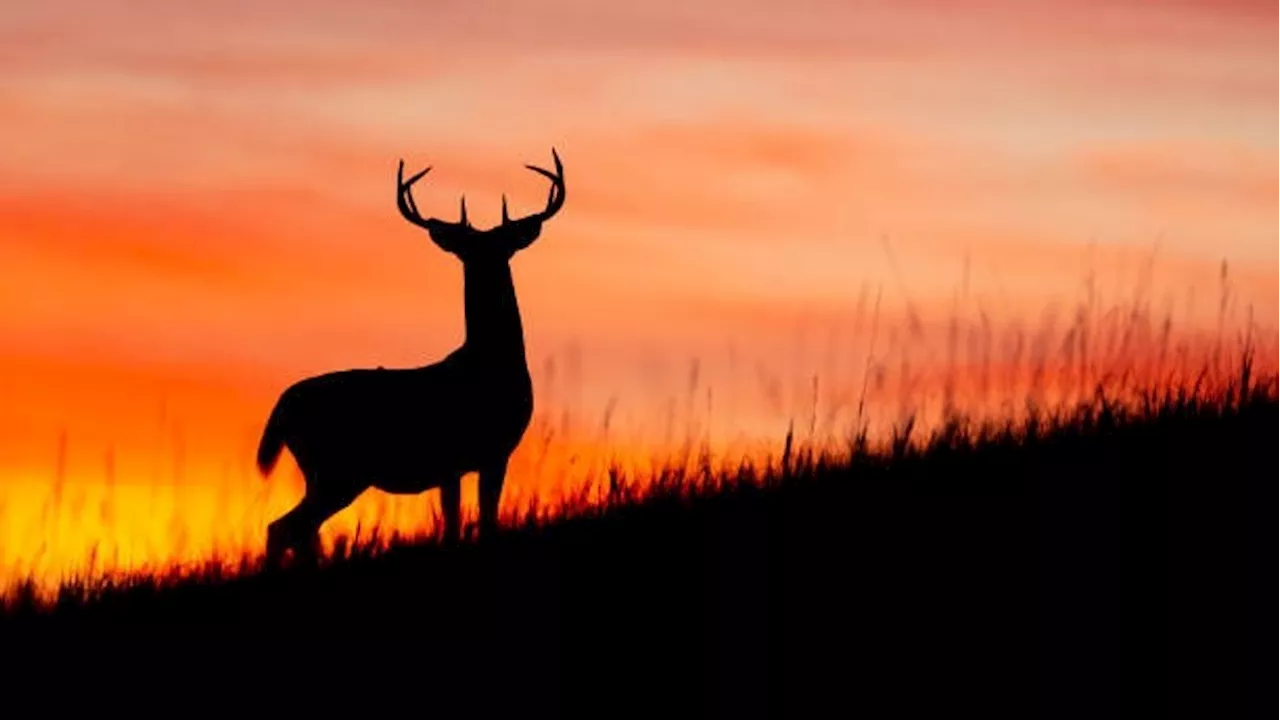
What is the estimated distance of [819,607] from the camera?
24.7 ft

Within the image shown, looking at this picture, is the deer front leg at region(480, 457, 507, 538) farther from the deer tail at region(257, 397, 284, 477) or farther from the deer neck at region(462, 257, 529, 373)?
the deer tail at region(257, 397, 284, 477)

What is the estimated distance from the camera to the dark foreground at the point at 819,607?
6.86 metres

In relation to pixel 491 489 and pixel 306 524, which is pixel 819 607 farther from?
pixel 306 524

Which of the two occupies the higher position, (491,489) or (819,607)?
(819,607)

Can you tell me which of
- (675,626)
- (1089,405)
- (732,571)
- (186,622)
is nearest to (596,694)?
(675,626)

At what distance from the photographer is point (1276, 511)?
840 centimetres

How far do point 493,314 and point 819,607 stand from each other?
18.1 ft

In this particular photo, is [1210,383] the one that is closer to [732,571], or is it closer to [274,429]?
[732,571]

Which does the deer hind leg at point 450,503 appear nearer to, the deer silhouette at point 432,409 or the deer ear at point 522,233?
the deer silhouette at point 432,409

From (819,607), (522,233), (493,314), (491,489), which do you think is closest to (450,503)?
(491,489)

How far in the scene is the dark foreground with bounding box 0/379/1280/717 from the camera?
6.86 meters

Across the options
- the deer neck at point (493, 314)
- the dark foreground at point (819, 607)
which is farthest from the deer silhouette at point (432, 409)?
the dark foreground at point (819, 607)

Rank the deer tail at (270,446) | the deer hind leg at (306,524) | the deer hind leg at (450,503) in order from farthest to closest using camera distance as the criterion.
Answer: the deer tail at (270,446), the deer hind leg at (450,503), the deer hind leg at (306,524)

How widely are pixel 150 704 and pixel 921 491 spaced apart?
334 centimetres
